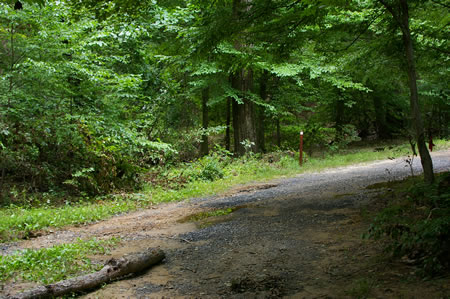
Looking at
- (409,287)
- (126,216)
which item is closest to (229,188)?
(126,216)

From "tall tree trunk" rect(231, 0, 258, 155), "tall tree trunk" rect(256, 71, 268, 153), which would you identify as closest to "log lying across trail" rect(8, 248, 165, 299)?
"tall tree trunk" rect(231, 0, 258, 155)

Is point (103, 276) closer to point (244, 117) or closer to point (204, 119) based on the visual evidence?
point (244, 117)

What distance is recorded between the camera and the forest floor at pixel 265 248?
378cm

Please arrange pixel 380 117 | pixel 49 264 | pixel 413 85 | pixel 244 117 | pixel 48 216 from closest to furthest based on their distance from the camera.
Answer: pixel 49 264 < pixel 413 85 < pixel 48 216 < pixel 244 117 < pixel 380 117

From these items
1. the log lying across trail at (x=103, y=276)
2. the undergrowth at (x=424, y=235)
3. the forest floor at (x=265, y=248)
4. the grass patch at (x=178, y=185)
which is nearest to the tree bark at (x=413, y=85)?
the undergrowth at (x=424, y=235)

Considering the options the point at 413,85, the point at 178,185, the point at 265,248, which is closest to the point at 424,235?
the point at 265,248

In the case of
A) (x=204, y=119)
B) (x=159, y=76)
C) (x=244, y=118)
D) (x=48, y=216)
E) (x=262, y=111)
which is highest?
(x=159, y=76)

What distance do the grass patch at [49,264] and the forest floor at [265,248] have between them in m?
0.27

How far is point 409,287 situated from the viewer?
3.24 meters

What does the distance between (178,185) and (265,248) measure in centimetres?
700

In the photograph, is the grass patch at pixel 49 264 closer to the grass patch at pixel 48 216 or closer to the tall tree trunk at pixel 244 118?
the grass patch at pixel 48 216

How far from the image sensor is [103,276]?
4586 millimetres

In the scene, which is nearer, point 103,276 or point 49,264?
point 103,276

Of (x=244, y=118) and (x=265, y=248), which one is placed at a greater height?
(x=244, y=118)
